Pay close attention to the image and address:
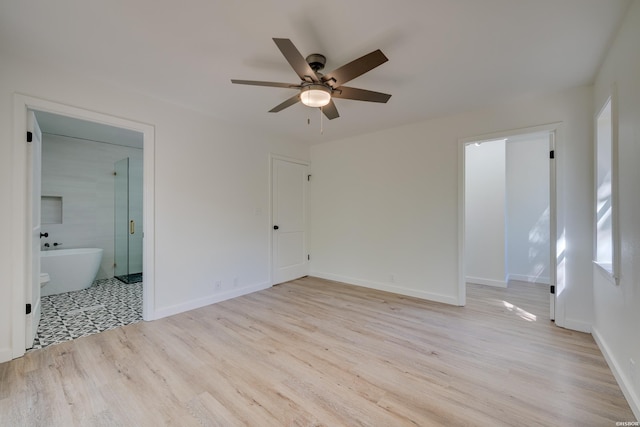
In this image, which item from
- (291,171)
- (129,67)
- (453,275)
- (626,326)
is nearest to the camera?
(626,326)

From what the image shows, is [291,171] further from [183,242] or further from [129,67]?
[129,67]

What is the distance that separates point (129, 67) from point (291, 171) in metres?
2.71

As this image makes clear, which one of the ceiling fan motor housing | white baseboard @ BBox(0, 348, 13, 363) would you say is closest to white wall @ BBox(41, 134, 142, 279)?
white baseboard @ BBox(0, 348, 13, 363)

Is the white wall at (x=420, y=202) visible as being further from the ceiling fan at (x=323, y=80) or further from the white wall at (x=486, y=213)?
the ceiling fan at (x=323, y=80)

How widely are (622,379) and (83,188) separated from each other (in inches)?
273

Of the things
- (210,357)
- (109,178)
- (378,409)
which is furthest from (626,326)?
(109,178)

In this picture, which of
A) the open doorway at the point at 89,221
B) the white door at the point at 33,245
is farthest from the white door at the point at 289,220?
the white door at the point at 33,245

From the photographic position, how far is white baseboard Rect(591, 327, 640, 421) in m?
1.58

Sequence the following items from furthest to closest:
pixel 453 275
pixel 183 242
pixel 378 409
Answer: pixel 453 275
pixel 183 242
pixel 378 409

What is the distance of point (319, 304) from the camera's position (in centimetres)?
356

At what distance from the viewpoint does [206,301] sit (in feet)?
11.6

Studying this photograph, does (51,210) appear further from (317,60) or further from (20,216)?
(317,60)

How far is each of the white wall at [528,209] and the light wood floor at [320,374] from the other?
198cm

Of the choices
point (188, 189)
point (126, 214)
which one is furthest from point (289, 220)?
point (126, 214)
